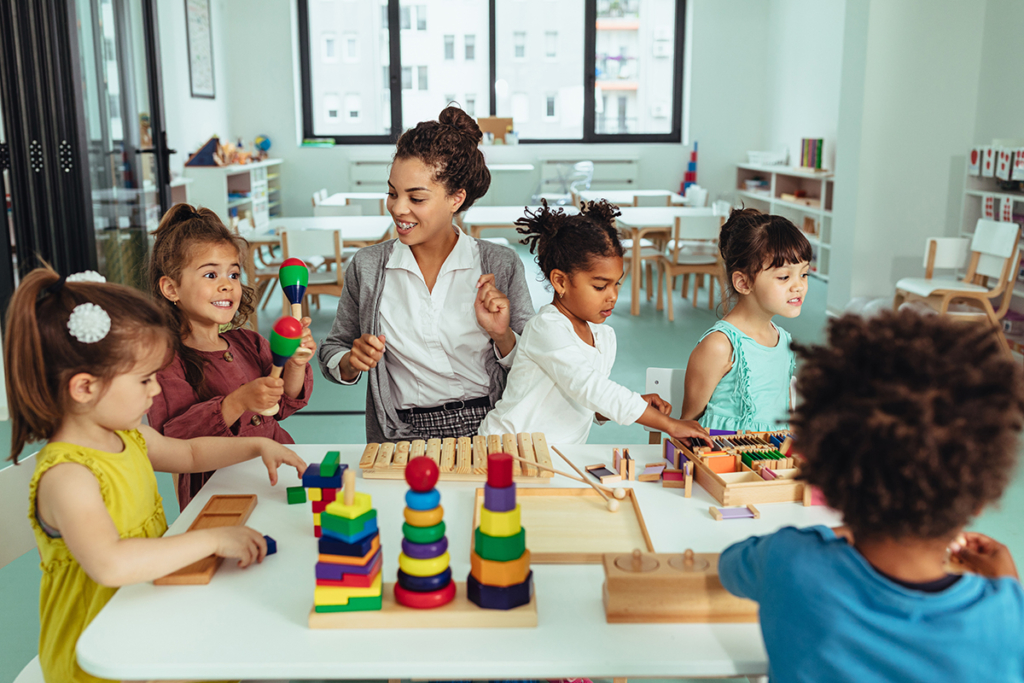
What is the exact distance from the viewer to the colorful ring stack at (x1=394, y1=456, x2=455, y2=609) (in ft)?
3.17

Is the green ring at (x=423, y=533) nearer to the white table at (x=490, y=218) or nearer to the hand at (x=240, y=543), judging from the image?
the hand at (x=240, y=543)

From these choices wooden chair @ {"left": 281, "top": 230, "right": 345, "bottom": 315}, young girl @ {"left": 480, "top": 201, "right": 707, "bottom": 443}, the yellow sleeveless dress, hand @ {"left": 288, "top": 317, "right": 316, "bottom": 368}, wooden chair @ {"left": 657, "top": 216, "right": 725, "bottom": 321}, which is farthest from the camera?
wooden chair @ {"left": 657, "top": 216, "right": 725, "bottom": 321}

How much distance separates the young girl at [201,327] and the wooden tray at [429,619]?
0.73m

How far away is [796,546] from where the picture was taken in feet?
2.87

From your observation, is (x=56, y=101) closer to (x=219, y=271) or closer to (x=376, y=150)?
(x=219, y=271)

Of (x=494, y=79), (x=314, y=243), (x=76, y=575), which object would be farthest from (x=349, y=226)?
(x=76, y=575)

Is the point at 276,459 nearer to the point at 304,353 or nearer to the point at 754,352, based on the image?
the point at 304,353

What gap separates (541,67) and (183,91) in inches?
155

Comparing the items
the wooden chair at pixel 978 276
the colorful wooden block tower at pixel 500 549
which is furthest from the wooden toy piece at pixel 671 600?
the wooden chair at pixel 978 276

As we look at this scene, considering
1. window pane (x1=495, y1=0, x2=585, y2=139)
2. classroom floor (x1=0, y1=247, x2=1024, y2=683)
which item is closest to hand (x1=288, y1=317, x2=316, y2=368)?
classroom floor (x1=0, y1=247, x2=1024, y2=683)

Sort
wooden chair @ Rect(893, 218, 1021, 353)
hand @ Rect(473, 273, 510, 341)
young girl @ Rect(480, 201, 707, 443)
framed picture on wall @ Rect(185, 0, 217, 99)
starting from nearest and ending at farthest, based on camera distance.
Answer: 1. young girl @ Rect(480, 201, 707, 443)
2. hand @ Rect(473, 273, 510, 341)
3. wooden chair @ Rect(893, 218, 1021, 353)
4. framed picture on wall @ Rect(185, 0, 217, 99)

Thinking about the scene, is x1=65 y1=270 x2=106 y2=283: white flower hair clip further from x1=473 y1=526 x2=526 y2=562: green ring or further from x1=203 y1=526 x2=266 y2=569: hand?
x1=473 y1=526 x2=526 y2=562: green ring

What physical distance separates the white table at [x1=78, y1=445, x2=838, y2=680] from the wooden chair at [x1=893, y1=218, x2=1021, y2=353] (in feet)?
12.5

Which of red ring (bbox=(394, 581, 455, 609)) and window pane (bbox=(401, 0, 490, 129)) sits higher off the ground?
window pane (bbox=(401, 0, 490, 129))
